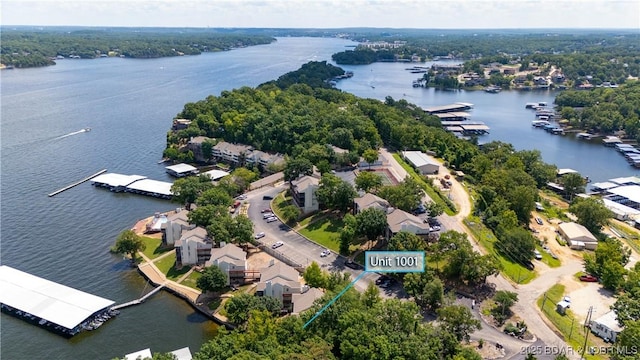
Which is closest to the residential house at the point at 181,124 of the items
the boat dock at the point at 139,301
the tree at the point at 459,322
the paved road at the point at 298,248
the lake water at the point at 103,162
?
the lake water at the point at 103,162

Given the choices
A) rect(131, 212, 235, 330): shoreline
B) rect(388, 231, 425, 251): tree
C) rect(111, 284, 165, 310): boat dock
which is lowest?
rect(111, 284, 165, 310): boat dock

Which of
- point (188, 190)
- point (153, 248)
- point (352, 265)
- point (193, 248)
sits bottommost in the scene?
point (153, 248)

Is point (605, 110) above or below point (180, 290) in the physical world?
above

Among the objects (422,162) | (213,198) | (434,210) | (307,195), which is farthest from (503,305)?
(422,162)

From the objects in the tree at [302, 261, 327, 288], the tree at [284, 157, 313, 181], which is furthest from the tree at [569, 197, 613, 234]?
the tree at [302, 261, 327, 288]

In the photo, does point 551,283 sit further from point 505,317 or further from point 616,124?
point 616,124

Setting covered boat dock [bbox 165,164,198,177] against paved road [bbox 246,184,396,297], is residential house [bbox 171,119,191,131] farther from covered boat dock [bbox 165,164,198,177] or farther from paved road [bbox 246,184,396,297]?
paved road [bbox 246,184,396,297]

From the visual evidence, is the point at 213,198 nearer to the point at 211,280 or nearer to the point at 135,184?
the point at 211,280
